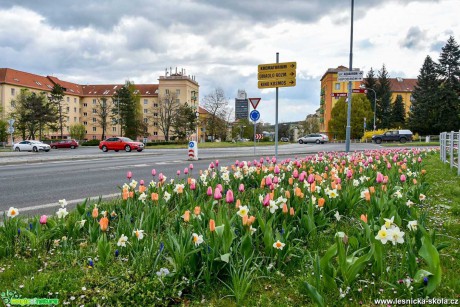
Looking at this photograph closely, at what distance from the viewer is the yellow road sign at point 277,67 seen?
10961mm

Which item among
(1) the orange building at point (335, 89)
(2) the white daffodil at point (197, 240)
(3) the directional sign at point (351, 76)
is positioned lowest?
(2) the white daffodil at point (197, 240)

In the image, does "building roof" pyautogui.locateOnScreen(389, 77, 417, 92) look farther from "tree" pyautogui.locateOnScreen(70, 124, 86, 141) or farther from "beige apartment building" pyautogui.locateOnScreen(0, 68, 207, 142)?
"tree" pyautogui.locateOnScreen(70, 124, 86, 141)

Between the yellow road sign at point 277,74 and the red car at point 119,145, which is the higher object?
the yellow road sign at point 277,74

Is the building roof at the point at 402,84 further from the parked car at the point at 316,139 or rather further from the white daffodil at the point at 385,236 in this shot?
the white daffodil at the point at 385,236

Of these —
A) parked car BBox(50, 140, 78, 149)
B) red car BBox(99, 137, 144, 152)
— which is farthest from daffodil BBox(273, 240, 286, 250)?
parked car BBox(50, 140, 78, 149)

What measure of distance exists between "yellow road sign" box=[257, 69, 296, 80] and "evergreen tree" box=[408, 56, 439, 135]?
56.2 metres

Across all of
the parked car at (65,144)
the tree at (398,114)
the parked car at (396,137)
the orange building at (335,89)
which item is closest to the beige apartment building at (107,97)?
the orange building at (335,89)

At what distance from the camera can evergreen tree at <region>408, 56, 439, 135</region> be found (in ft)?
194

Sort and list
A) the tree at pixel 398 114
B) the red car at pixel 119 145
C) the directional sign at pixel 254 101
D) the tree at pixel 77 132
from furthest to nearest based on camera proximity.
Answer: the tree at pixel 77 132 < the tree at pixel 398 114 < the red car at pixel 119 145 < the directional sign at pixel 254 101

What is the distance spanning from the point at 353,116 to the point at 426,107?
13.3 meters

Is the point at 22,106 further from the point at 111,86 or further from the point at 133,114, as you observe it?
the point at 111,86

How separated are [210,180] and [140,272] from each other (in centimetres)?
327

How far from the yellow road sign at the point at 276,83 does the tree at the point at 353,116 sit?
202 feet

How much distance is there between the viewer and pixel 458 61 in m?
58.8
